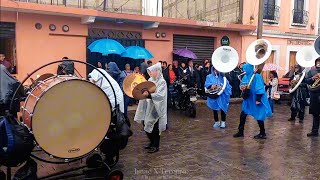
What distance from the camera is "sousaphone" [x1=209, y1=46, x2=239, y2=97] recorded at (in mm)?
7847

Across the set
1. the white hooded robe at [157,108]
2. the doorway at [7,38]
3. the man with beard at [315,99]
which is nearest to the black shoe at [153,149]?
the white hooded robe at [157,108]

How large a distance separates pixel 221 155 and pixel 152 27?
24.0 ft

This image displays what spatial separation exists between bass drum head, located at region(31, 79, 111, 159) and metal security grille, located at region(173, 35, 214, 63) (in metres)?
9.86

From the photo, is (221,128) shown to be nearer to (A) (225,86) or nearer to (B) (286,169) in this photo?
(A) (225,86)

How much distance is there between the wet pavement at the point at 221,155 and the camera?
487 centimetres

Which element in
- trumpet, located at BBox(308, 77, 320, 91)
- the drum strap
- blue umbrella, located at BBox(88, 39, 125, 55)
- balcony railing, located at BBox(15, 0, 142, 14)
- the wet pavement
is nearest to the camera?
the drum strap

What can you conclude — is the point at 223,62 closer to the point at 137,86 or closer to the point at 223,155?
the point at 223,155

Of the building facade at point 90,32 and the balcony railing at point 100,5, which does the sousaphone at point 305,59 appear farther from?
the balcony railing at point 100,5

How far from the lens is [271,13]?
15.8 metres

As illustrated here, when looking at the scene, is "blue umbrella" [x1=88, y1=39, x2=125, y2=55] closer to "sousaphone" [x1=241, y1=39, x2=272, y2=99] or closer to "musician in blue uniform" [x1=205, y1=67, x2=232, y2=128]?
"musician in blue uniform" [x1=205, y1=67, x2=232, y2=128]

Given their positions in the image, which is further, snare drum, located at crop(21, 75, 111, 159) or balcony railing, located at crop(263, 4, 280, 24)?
balcony railing, located at crop(263, 4, 280, 24)

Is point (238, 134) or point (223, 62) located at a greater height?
point (223, 62)

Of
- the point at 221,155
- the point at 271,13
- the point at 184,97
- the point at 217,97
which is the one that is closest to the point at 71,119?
the point at 221,155

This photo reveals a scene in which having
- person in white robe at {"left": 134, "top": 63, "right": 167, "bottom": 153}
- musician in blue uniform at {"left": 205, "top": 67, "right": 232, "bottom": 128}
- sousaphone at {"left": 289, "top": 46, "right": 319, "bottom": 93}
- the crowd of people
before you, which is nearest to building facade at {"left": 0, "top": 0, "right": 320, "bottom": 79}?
Answer: the crowd of people
